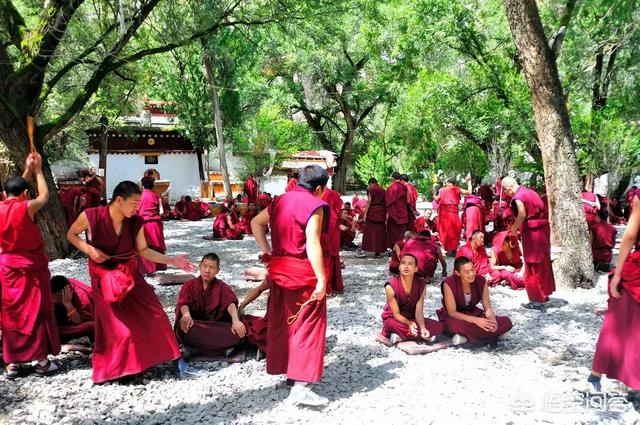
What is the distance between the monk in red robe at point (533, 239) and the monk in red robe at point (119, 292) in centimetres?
378

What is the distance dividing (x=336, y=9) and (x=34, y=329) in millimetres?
7777

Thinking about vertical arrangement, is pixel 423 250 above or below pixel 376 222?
below

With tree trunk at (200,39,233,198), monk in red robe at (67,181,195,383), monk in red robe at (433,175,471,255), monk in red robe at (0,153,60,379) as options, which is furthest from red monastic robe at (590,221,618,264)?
tree trunk at (200,39,233,198)

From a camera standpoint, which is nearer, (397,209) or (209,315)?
(209,315)

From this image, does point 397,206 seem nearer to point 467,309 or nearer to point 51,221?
point 467,309

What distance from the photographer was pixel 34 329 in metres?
3.99

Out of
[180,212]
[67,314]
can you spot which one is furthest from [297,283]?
[180,212]

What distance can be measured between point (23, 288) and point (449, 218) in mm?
7143

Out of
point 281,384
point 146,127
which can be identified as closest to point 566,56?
point 281,384

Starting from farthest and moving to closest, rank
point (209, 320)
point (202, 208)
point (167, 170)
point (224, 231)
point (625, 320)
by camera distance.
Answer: point (167, 170), point (202, 208), point (224, 231), point (209, 320), point (625, 320)

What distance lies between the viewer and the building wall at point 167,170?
2327 centimetres

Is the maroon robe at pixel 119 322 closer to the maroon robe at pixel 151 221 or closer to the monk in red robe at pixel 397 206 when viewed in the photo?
the maroon robe at pixel 151 221

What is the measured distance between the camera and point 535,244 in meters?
5.88

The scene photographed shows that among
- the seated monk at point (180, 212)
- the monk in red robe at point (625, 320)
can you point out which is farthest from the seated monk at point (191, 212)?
the monk in red robe at point (625, 320)
